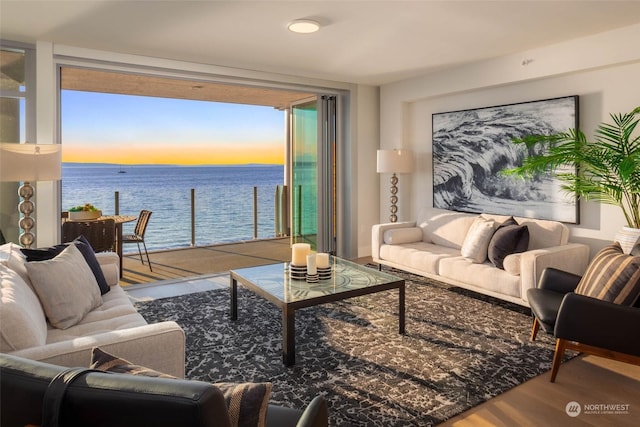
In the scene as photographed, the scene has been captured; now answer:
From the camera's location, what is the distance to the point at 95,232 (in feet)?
15.6

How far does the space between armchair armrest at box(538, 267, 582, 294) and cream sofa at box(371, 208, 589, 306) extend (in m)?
0.28

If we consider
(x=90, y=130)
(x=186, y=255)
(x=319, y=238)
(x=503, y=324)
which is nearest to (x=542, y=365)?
(x=503, y=324)

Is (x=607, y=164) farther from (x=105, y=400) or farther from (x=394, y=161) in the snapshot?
(x=105, y=400)

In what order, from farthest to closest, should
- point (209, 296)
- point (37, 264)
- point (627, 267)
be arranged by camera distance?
point (209, 296), point (627, 267), point (37, 264)

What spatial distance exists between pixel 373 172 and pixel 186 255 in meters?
3.05

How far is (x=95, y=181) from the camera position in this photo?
588 inches

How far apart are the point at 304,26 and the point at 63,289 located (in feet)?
8.63

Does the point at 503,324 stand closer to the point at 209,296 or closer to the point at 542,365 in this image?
the point at 542,365

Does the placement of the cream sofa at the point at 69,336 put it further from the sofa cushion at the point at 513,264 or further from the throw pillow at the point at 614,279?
the sofa cushion at the point at 513,264

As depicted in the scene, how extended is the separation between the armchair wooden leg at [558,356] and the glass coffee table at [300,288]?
108 cm

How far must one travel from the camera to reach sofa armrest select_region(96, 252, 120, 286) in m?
3.27

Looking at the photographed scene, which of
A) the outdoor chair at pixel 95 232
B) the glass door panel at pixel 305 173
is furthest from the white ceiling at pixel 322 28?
the outdoor chair at pixel 95 232

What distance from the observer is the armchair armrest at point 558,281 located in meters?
3.20

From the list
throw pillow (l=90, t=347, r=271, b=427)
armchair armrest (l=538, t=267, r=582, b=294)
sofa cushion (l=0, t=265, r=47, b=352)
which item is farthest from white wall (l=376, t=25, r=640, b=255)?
sofa cushion (l=0, t=265, r=47, b=352)
